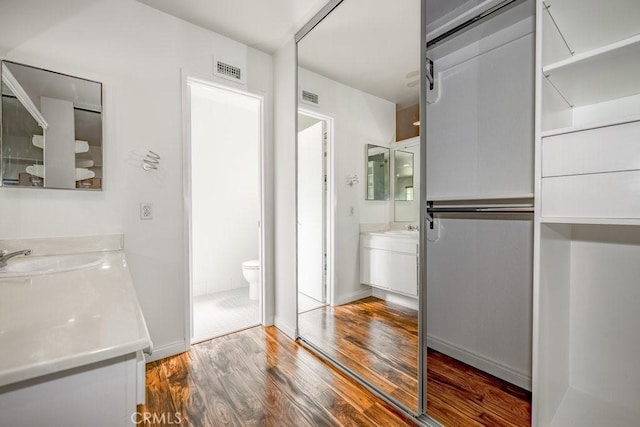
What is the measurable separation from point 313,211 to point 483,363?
161 centimetres

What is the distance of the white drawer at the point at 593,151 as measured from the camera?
3.39 feet

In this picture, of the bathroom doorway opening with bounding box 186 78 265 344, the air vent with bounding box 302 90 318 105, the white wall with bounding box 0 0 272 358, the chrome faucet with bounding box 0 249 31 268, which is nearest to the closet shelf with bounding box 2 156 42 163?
the white wall with bounding box 0 0 272 358

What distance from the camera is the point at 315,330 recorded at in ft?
7.79

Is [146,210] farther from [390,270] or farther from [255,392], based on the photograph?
[390,270]

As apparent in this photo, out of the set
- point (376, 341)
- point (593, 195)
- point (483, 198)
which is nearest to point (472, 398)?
point (376, 341)

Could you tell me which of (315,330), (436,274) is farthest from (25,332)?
(436,274)

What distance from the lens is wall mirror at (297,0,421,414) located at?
1658mm

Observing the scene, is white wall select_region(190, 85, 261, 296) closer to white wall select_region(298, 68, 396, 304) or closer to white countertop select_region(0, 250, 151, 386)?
white wall select_region(298, 68, 396, 304)

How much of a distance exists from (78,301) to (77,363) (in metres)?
0.44

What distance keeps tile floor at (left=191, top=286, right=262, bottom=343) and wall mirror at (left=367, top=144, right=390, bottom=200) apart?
6.00 feet

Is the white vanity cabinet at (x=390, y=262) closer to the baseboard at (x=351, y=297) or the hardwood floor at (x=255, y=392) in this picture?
the baseboard at (x=351, y=297)

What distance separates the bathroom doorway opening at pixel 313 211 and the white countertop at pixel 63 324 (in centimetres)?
139

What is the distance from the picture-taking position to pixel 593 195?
43.6 inches

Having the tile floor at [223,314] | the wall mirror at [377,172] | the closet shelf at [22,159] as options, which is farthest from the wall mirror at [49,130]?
the wall mirror at [377,172]
